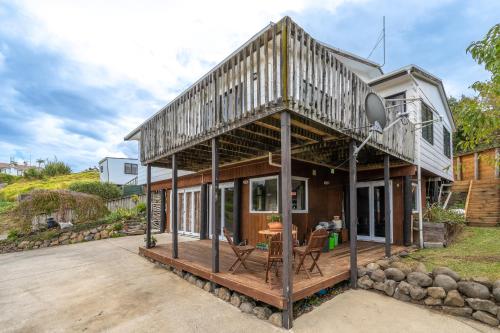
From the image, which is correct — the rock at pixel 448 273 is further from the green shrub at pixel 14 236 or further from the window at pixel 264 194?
the green shrub at pixel 14 236

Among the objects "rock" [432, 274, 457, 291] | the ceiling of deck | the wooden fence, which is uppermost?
the ceiling of deck

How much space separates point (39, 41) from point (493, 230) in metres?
16.2

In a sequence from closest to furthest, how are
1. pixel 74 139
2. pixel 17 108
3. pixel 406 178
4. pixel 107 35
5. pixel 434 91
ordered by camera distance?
1. pixel 406 178
2. pixel 107 35
3. pixel 434 91
4. pixel 17 108
5. pixel 74 139

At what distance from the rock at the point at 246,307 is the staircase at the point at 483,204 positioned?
10.2 m

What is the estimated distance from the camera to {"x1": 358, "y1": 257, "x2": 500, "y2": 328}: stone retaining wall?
3.89 metres

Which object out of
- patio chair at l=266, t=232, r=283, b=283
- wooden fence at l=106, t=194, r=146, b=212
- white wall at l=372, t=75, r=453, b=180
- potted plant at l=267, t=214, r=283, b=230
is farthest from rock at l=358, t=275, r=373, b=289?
wooden fence at l=106, t=194, r=146, b=212

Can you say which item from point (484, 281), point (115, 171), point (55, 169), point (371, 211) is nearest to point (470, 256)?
point (484, 281)

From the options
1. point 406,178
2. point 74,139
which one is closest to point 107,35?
point 406,178

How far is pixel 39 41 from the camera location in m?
8.80

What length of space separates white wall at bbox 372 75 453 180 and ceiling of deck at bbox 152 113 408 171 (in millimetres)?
1759

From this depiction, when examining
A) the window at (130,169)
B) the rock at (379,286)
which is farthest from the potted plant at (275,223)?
the window at (130,169)

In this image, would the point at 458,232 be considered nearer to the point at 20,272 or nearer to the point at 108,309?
the point at 108,309

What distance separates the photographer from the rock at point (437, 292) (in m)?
Answer: 4.25

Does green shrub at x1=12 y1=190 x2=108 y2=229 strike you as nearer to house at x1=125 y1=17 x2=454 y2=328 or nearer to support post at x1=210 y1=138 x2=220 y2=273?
house at x1=125 y1=17 x2=454 y2=328
